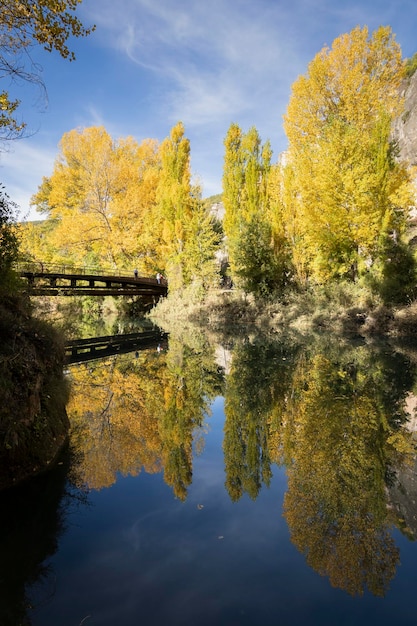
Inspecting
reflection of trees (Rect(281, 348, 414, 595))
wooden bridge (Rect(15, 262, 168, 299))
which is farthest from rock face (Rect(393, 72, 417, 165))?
reflection of trees (Rect(281, 348, 414, 595))

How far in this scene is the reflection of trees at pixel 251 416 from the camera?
4.48 m

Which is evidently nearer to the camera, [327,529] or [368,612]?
[368,612]

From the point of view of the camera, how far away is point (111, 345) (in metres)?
15.7

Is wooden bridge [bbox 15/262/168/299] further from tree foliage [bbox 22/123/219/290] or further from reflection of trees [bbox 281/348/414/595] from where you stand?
reflection of trees [bbox 281/348/414/595]

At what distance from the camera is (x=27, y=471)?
13.9 feet

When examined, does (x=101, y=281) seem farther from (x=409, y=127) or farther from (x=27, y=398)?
(x=409, y=127)

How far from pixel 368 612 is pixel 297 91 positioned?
23.0 meters

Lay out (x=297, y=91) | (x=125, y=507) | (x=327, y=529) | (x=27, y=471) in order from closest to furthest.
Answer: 1. (x=327, y=529)
2. (x=125, y=507)
3. (x=27, y=471)
4. (x=297, y=91)

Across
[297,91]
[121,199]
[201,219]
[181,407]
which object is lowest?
[181,407]

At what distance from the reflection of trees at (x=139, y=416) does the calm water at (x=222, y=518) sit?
0.12 ft

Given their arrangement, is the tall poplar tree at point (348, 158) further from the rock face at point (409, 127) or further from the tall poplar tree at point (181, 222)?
the rock face at point (409, 127)

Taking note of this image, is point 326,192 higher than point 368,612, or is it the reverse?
point 326,192

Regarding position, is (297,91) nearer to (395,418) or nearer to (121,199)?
(121,199)

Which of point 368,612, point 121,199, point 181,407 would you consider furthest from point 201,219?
point 368,612
